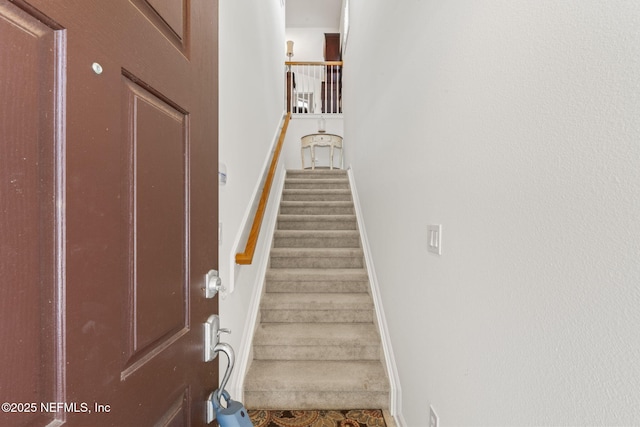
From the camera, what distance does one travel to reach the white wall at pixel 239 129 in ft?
5.10

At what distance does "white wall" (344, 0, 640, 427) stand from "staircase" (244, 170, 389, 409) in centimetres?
57

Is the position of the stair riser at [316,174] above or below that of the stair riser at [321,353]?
above

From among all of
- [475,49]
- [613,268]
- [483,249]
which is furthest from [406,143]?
[613,268]

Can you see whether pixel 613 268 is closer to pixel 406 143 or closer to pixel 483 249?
pixel 483 249

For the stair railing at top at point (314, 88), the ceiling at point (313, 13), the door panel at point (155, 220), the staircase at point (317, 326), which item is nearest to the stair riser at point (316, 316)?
the staircase at point (317, 326)

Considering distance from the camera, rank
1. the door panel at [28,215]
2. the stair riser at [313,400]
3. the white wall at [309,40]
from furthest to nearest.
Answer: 1. the white wall at [309,40]
2. the stair riser at [313,400]
3. the door panel at [28,215]

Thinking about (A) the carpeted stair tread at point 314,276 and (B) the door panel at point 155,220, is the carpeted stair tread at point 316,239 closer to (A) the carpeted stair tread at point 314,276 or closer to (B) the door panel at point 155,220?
(A) the carpeted stair tread at point 314,276

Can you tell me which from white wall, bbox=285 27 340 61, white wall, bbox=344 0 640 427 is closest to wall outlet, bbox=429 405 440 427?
white wall, bbox=344 0 640 427

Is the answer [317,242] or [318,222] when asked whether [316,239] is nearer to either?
[317,242]

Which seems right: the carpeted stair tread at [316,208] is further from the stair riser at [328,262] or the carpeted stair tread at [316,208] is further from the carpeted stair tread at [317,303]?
the carpeted stair tread at [317,303]

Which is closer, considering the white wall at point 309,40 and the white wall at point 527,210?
the white wall at point 527,210

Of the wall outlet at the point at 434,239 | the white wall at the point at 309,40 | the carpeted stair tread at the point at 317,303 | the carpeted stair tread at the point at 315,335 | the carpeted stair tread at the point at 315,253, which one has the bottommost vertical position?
the carpeted stair tread at the point at 315,335

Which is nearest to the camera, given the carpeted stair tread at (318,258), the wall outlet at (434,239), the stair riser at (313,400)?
the wall outlet at (434,239)

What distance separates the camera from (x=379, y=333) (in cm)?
210
